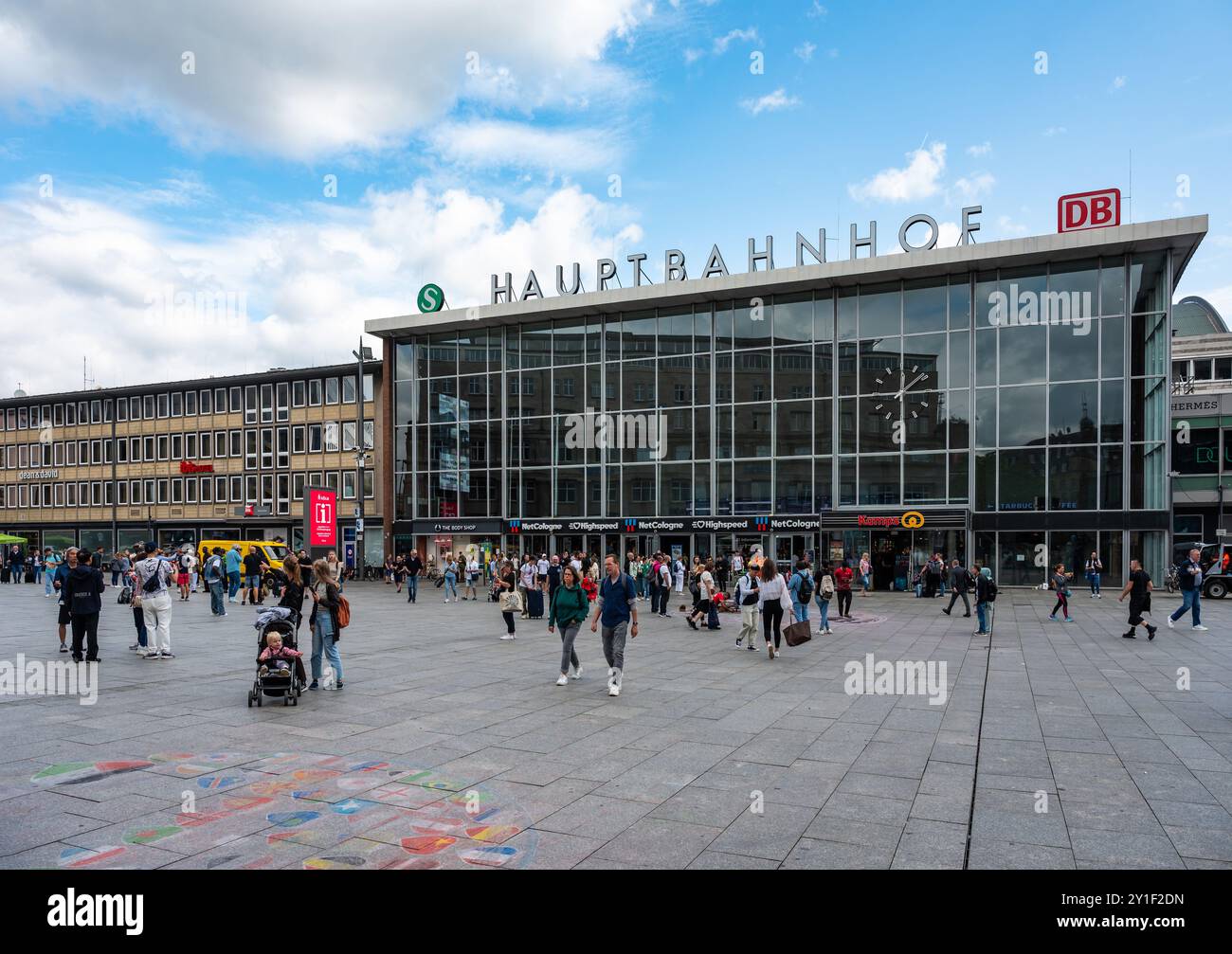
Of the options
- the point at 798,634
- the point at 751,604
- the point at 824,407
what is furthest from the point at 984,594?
the point at 824,407

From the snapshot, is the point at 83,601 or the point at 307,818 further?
the point at 83,601

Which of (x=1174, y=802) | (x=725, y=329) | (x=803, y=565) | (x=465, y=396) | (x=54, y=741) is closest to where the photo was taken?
(x=1174, y=802)

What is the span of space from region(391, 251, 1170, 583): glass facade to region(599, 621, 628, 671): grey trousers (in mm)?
28409

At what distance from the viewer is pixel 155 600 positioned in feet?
46.4

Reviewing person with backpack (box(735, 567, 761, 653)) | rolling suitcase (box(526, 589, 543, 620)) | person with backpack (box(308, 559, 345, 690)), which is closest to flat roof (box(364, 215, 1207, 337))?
rolling suitcase (box(526, 589, 543, 620))

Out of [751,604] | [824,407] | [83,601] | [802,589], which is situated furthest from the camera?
[824,407]

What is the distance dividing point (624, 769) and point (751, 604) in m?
9.23

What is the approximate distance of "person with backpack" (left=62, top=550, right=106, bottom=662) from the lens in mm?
13109

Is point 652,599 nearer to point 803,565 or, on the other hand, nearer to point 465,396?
point 803,565

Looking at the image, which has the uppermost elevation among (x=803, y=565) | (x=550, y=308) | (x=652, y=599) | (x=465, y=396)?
(x=550, y=308)

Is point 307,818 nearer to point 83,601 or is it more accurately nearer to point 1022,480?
point 83,601
